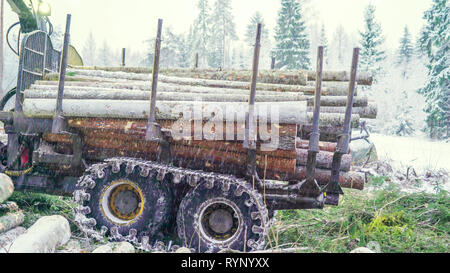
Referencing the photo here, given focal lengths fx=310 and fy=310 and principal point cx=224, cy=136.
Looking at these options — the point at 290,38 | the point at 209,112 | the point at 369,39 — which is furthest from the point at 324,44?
the point at 209,112

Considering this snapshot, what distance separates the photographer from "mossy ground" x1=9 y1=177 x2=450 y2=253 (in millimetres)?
4336

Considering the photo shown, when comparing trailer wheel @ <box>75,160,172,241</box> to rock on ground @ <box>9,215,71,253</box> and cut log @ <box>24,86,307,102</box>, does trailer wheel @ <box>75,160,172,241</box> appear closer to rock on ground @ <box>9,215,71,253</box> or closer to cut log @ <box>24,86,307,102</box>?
rock on ground @ <box>9,215,71,253</box>

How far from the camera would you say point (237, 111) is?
13.1ft

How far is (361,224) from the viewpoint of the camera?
4879 millimetres

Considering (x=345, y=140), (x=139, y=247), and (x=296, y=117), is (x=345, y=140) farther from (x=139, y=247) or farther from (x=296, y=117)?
(x=139, y=247)

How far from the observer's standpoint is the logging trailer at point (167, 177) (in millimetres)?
3938

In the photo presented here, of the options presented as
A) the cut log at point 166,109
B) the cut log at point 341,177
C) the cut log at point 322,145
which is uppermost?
the cut log at point 166,109

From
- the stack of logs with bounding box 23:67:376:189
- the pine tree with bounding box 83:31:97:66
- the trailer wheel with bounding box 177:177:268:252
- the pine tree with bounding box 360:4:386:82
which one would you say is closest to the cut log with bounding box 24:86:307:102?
the stack of logs with bounding box 23:67:376:189

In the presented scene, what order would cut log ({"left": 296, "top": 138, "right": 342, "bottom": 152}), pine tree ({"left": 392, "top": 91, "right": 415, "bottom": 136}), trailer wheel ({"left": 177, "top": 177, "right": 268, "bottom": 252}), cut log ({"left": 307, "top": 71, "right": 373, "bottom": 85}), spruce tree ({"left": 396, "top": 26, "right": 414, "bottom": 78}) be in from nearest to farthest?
trailer wheel ({"left": 177, "top": 177, "right": 268, "bottom": 252}), cut log ({"left": 296, "top": 138, "right": 342, "bottom": 152}), cut log ({"left": 307, "top": 71, "right": 373, "bottom": 85}), pine tree ({"left": 392, "top": 91, "right": 415, "bottom": 136}), spruce tree ({"left": 396, "top": 26, "right": 414, "bottom": 78})

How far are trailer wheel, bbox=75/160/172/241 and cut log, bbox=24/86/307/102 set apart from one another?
1.04 metres

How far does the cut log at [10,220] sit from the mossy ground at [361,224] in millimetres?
176

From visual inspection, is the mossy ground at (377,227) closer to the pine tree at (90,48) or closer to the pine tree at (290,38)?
the pine tree at (290,38)

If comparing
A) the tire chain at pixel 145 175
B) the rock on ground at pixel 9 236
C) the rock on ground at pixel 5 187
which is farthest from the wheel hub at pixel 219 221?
the rock on ground at pixel 5 187

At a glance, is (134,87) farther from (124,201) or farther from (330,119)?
(330,119)
